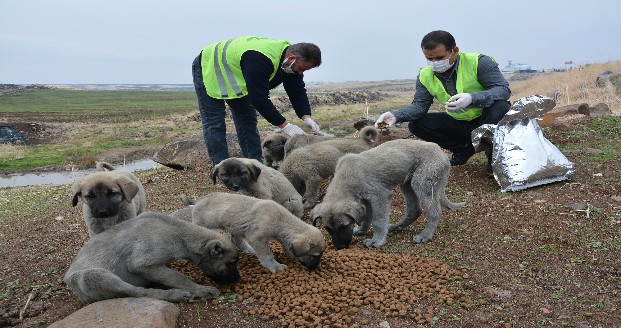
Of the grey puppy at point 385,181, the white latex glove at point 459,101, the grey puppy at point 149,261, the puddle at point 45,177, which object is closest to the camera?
the grey puppy at point 149,261

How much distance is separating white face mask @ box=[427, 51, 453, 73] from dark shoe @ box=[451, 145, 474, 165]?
187cm

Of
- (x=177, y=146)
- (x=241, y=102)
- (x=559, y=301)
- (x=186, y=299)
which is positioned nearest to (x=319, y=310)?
(x=186, y=299)

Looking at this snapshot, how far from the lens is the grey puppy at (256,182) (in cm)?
795

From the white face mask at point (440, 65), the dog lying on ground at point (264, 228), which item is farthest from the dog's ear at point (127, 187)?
the white face mask at point (440, 65)

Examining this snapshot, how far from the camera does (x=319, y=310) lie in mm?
4945

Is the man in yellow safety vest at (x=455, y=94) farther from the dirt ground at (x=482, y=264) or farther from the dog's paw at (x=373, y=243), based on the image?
the dog's paw at (x=373, y=243)

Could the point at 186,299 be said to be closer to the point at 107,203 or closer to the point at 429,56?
the point at 107,203

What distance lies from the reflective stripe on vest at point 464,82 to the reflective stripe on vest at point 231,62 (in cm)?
264

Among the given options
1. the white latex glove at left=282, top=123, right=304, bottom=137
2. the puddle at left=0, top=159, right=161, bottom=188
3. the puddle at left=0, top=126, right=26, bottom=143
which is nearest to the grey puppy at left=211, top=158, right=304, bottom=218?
the white latex glove at left=282, top=123, right=304, bottom=137

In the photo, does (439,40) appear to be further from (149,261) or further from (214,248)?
(149,261)

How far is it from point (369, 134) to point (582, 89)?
19.5m

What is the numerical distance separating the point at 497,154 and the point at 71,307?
21.8 ft

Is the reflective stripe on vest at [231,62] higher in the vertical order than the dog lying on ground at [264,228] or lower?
higher

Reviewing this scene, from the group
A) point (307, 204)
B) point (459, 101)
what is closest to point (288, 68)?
point (307, 204)
